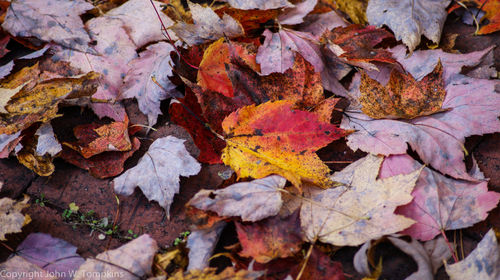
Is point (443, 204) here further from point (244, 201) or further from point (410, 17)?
point (410, 17)

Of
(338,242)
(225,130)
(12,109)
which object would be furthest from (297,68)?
(12,109)

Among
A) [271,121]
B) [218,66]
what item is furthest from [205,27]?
[271,121]

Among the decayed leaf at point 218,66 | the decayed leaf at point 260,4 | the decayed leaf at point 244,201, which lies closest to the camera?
the decayed leaf at point 244,201

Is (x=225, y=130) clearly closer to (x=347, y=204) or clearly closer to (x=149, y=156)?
(x=149, y=156)

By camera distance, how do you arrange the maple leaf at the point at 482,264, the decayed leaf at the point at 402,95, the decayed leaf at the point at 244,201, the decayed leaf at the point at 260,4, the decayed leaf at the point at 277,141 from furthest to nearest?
the decayed leaf at the point at 260,4, the decayed leaf at the point at 402,95, the decayed leaf at the point at 277,141, the decayed leaf at the point at 244,201, the maple leaf at the point at 482,264

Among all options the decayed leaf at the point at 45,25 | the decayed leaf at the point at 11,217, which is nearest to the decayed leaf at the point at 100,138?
the decayed leaf at the point at 11,217

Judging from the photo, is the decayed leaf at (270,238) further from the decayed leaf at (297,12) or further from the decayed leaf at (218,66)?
the decayed leaf at (297,12)
